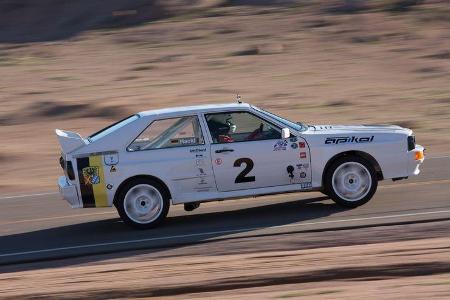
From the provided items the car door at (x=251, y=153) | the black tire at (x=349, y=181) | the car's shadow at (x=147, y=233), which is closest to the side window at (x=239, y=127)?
the car door at (x=251, y=153)

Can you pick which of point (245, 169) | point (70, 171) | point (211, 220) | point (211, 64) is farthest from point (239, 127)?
point (211, 64)

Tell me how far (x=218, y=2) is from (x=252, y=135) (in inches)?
1191

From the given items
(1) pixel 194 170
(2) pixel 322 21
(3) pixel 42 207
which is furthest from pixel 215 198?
(2) pixel 322 21

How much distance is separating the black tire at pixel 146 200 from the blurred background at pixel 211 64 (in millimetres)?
4530

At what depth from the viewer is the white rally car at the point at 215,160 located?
12336 millimetres

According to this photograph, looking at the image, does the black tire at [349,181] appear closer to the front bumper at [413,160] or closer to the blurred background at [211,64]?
the front bumper at [413,160]

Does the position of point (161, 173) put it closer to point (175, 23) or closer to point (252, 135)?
point (252, 135)

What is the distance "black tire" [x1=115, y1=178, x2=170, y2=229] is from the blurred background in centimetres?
453

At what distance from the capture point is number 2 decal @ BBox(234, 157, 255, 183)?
12.5 metres

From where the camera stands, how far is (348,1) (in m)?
39.5

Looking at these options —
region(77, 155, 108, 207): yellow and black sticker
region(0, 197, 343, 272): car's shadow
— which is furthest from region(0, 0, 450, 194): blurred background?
region(77, 155, 108, 207): yellow and black sticker

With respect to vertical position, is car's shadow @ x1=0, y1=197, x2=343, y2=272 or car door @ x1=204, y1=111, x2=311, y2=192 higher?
car door @ x1=204, y1=111, x2=311, y2=192

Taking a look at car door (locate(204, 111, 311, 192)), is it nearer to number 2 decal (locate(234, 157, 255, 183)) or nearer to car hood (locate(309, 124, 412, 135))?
number 2 decal (locate(234, 157, 255, 183))

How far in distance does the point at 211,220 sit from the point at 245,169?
0.97 m
